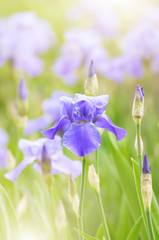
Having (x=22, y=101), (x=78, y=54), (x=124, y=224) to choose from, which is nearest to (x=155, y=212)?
(x=124, y=224)

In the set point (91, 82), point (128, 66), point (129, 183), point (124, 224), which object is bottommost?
point (124, 224)

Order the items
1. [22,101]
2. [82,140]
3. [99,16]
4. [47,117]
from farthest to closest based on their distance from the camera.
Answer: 1. [99,16]
2. [47,117]
3. [22,101]
4. [82,140]

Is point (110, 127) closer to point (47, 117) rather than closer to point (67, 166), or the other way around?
point (67, 166)

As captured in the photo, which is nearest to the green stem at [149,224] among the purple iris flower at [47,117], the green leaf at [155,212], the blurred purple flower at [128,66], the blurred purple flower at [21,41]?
the green leaf at [155,212]

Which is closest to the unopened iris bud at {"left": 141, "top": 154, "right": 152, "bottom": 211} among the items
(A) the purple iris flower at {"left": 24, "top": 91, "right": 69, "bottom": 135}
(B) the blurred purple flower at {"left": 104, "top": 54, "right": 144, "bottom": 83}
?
(A) the purple iris flower at {"left": 24, "top": 91, "right": 69, "bottom": 135}

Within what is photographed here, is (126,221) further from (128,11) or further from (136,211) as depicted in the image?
(128,11)

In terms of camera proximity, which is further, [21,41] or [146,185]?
[21,41]

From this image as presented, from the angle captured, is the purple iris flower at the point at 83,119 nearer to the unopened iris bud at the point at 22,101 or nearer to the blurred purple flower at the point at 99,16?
the unopened iris bud at the point at 22,101
